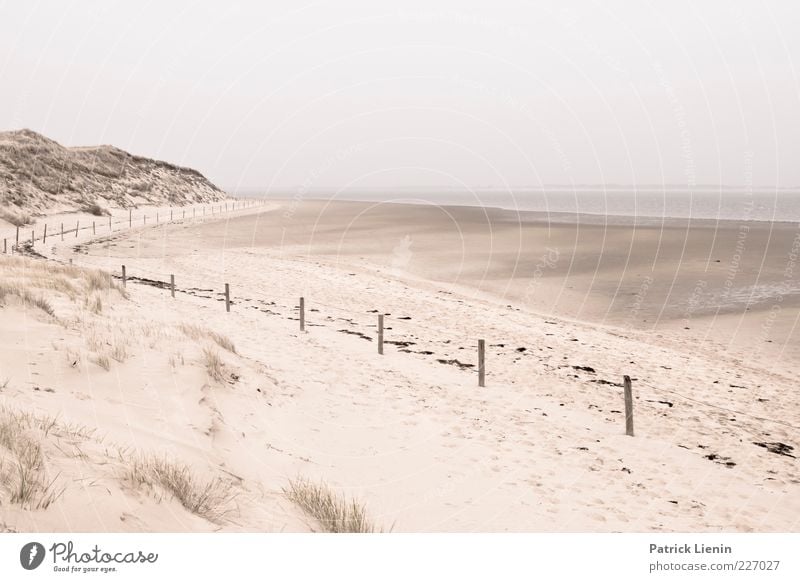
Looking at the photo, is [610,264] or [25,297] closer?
[25,297]

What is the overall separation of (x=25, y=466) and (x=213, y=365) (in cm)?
560

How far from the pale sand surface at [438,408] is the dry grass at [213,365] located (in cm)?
22

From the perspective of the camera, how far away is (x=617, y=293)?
26.4m

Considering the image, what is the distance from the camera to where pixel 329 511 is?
5656mm

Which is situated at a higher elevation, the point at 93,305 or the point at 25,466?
the point at 93,305

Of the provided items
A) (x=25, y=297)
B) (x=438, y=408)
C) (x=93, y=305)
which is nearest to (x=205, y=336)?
(x=93, y=305)

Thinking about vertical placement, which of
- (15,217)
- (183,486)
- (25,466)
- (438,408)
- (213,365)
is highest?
(15,217)

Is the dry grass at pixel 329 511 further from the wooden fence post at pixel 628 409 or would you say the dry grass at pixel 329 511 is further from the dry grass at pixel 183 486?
the wooden fence post at pixel 628 409
